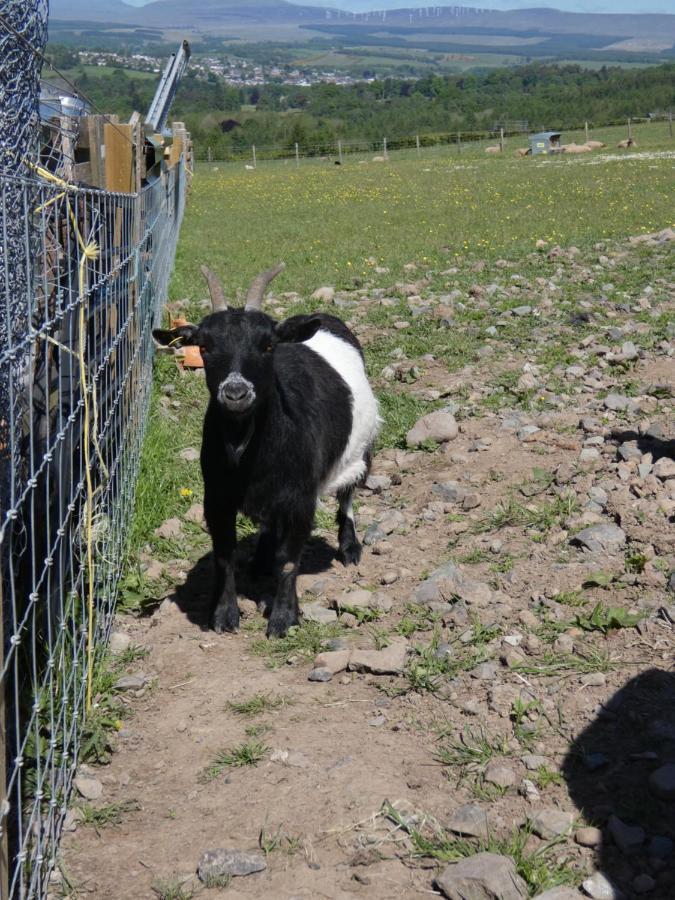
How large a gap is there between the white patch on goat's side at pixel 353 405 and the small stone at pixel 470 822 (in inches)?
102

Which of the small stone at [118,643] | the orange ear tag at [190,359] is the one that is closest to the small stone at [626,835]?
the small stone at [118,643]

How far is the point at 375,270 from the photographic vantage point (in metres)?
13.9

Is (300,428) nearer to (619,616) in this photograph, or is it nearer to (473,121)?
(619,616)

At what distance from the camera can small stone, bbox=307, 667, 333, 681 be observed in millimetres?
4488

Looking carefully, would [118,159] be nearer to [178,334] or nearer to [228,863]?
[178,334]

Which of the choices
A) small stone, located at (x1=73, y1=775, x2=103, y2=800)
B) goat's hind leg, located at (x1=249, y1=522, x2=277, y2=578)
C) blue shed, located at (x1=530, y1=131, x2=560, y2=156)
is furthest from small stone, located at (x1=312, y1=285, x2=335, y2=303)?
blue shed, located at (x1=530, y1=131, x2=560, y2=156)

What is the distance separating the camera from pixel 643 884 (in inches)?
121

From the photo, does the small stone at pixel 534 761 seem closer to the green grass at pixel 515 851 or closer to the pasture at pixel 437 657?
the pasture at pixel 437 657

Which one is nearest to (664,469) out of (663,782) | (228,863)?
(663,782)

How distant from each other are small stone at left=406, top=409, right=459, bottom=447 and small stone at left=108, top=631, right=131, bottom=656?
299cm

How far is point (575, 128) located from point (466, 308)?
180 ft

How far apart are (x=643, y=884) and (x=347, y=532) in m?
3.12

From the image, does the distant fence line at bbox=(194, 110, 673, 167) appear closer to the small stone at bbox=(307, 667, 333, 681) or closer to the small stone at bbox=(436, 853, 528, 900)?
the small stone at bbox=(307, 667, 333, 681)

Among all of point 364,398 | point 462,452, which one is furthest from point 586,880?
point 462,452
